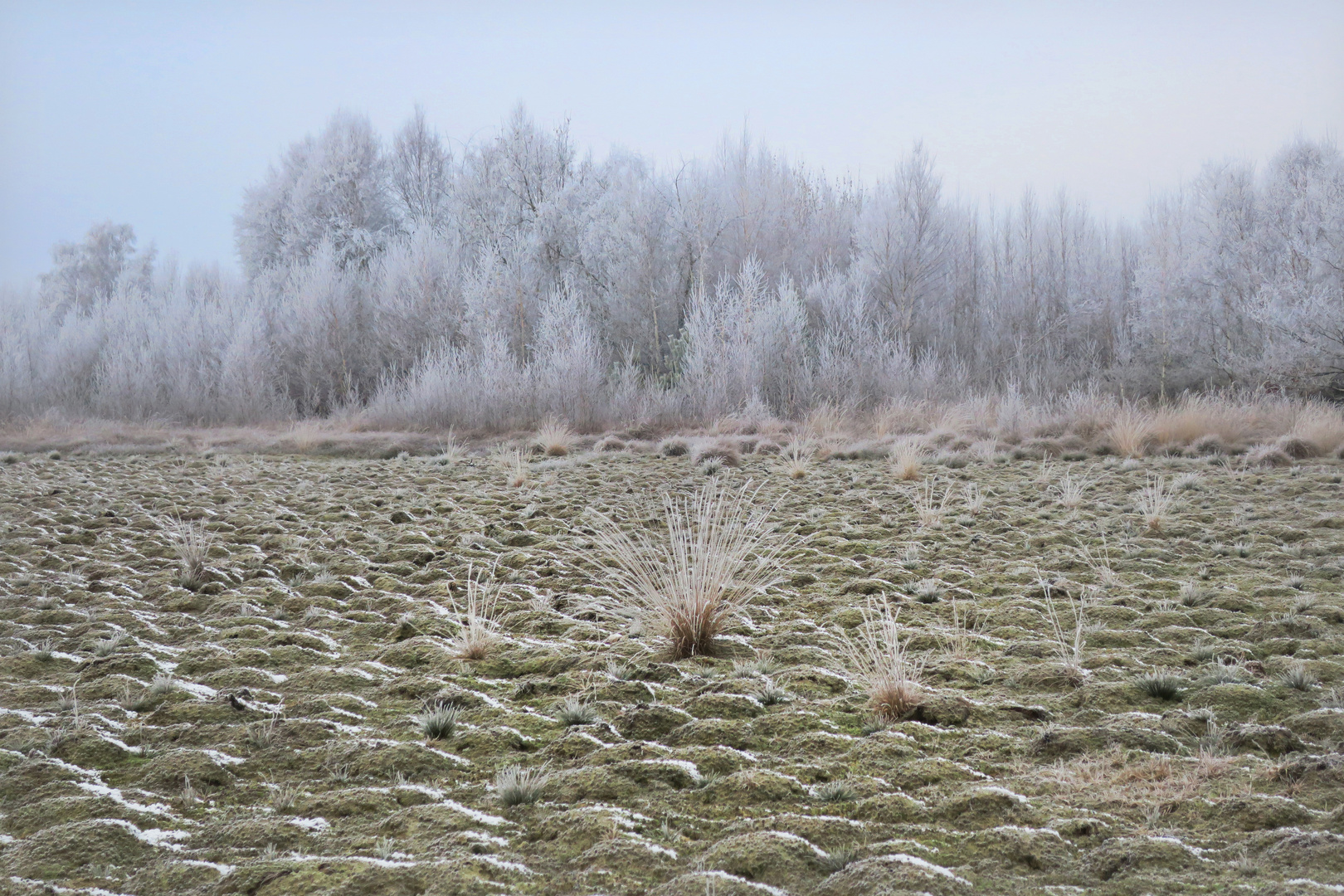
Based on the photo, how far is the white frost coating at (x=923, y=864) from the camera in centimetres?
239

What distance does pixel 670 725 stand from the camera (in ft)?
11.6

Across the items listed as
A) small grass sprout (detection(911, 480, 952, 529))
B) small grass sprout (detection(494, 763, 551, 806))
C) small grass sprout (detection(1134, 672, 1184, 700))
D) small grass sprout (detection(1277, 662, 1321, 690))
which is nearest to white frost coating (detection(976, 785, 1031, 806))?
small grass sprout (detection(1134, 672, 1184, 700))

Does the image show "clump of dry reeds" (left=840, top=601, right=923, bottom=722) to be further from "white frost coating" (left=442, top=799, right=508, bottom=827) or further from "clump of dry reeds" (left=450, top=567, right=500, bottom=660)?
"clump of dry reeds" (left=450, top=567, right=500, bottom=660)

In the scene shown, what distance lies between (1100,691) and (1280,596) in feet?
7.05

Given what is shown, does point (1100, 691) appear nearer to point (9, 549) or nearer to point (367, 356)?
point (9, 549)

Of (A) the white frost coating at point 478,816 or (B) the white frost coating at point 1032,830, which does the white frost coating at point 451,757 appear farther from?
(B) the white frost coating at point 1032,830

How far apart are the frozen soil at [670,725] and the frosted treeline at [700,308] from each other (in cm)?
1308

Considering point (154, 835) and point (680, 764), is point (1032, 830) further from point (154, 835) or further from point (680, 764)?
point (154, 835)

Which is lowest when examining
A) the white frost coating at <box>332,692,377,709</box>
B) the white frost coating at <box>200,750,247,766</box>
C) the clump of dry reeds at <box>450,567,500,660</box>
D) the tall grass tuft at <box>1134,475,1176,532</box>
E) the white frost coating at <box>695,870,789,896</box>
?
the white frost coating at <box>695,870,789,896</box>

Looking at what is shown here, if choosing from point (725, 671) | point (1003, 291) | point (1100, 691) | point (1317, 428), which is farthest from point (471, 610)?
point (1003, 291)

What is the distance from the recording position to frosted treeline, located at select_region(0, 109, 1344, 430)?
66.4ft

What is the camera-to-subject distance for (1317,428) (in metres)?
12.2

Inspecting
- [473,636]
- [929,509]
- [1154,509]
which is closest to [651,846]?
[473,636]

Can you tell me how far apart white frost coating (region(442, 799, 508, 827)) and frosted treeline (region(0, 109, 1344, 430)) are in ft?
52.7
